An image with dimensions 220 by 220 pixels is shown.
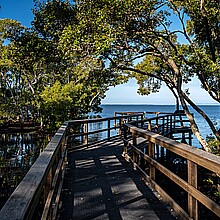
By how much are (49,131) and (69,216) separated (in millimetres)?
18604

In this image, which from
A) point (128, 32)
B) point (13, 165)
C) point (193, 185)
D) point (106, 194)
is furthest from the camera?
point (13, 165)

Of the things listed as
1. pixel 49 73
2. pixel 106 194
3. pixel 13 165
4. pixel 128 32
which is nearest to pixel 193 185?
pixel 106 194

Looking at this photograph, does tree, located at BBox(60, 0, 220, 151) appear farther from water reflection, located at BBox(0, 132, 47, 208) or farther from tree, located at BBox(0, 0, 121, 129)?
water reflection, located at BBox(0, 132, 47, 208)

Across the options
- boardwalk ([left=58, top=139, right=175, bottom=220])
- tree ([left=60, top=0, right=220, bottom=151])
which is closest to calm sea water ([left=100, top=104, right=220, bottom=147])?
tree ([left=60, top=0, right=220, bottom=151])

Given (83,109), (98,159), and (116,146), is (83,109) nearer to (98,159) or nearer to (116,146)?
(116,146)

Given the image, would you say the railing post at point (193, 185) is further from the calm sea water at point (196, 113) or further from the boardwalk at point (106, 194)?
the calm sea water at point (196, 113)

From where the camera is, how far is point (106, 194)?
145 inches

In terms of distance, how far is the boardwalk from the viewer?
118 inches

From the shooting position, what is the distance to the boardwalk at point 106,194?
3.00m

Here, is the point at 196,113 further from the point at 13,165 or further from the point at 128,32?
the point at 128,32

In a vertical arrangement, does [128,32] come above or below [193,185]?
above

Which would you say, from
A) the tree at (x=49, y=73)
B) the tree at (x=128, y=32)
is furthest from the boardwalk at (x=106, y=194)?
the tree at (x=49, y=73)

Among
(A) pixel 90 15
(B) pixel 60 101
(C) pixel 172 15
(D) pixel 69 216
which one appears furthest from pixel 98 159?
(B) pixel 60 101

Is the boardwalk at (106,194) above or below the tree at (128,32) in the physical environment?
below
